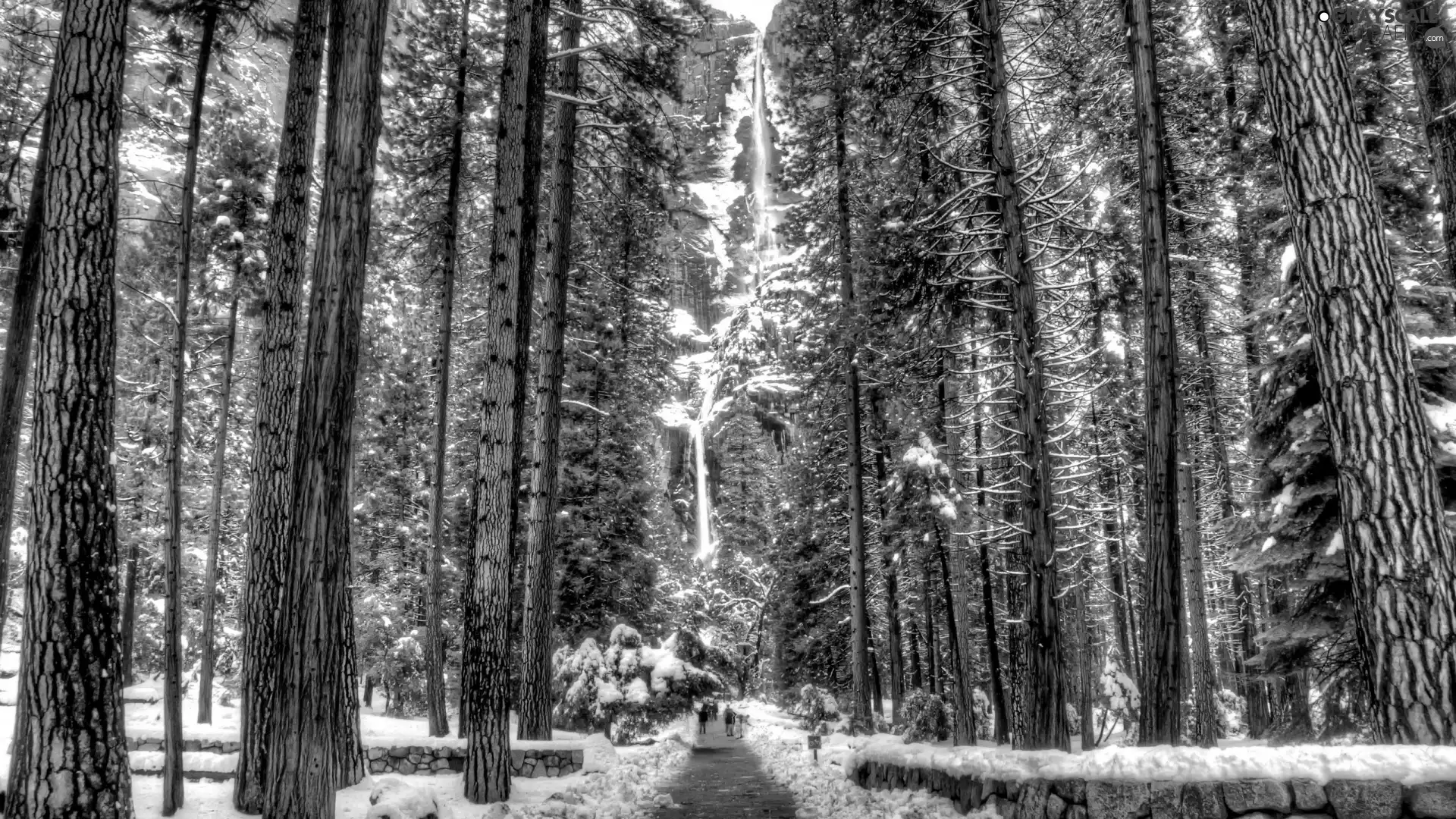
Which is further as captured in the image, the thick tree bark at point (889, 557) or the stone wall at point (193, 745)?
the thick tree bark at point (889, 557)

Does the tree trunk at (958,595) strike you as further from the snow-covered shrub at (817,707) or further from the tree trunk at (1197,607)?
the snow-covered shrub at (817,707)

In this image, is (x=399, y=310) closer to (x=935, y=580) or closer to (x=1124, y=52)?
(x=935, y=580)

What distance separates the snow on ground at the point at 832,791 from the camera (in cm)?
750

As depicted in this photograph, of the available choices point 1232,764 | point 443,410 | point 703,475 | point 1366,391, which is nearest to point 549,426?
point 443,410

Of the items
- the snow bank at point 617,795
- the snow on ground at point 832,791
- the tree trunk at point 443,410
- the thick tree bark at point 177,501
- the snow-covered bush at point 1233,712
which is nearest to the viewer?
the snow on ground at point 832,791

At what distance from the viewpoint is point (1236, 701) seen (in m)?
24.4

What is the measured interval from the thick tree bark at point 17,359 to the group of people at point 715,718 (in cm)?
1423

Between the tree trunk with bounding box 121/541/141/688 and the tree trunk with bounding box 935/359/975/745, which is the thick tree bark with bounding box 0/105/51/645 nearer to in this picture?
the tree trunk with bounding box 121/541/141/688

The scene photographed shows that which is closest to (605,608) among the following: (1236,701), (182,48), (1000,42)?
(182,48)

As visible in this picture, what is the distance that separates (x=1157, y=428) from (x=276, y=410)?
8370mm

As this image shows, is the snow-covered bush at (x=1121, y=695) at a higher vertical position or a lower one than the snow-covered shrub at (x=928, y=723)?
lower

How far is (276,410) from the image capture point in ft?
25.4

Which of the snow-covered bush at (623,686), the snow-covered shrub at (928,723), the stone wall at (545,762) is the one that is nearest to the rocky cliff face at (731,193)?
the snow-covered bush at (623,686)

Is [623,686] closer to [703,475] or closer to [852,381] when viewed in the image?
[852,381]
